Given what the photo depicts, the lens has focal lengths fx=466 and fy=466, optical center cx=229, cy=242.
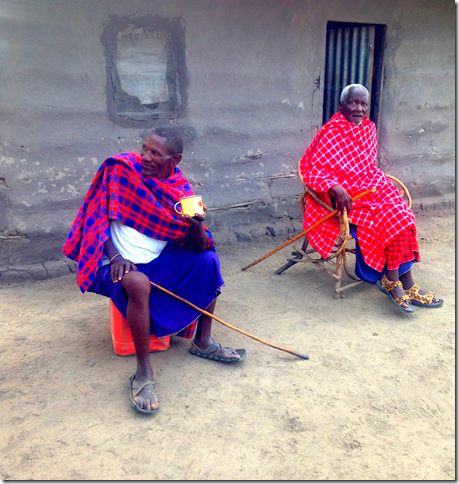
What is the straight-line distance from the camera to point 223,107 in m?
4.48

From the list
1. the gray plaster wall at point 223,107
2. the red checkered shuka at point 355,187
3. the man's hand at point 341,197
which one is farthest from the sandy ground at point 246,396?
the gray plaster wall at point 223,107

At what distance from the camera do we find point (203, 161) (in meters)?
4.50

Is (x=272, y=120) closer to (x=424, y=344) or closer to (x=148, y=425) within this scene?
(x=424, y=344)

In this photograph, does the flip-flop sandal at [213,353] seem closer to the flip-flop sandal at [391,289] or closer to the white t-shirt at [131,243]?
the white t-shirt at [131,243]

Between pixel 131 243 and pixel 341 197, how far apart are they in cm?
165

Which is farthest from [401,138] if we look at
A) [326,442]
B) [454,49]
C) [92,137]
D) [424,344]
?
[326,442]

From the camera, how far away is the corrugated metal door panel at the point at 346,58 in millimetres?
5098

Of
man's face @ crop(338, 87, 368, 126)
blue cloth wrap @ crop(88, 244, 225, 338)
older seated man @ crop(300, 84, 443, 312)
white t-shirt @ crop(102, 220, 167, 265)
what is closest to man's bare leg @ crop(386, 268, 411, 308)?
older seated man @ crop(300, 84, 443, 312)

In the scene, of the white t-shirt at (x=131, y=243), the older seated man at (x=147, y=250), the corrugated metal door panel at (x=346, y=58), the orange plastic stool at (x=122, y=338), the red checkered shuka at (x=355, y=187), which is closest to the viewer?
the older seated man at (x=147, y=250)

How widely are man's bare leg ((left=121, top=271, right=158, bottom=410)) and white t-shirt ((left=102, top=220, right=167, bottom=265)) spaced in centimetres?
24

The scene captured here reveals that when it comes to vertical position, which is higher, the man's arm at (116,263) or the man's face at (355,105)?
the man's face at (355,105)

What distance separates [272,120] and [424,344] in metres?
2.71

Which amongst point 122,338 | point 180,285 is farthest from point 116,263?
point 122,338

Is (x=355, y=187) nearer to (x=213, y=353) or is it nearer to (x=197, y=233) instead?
(x=197, y=233)
